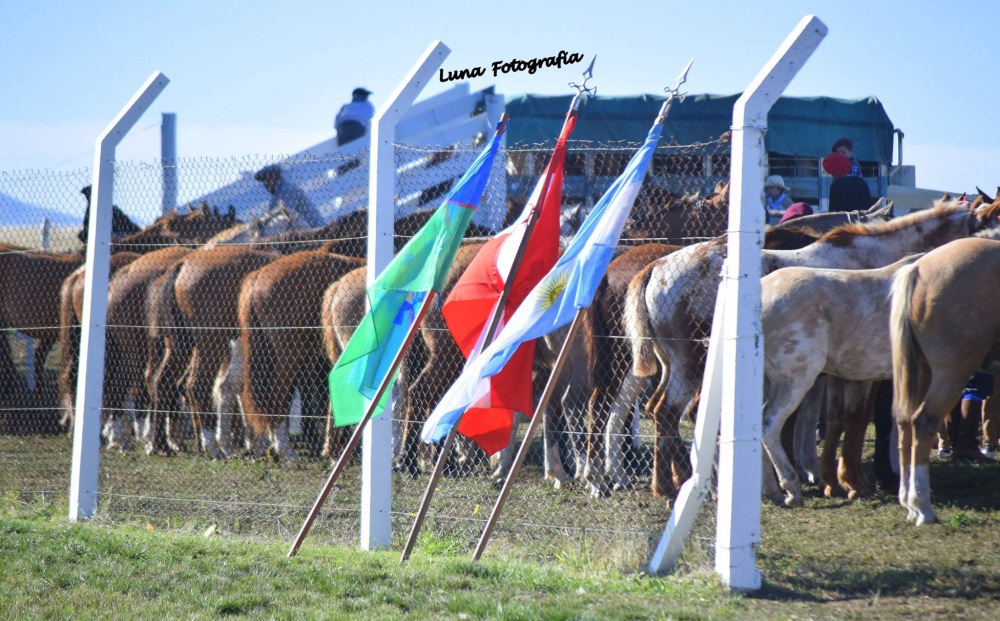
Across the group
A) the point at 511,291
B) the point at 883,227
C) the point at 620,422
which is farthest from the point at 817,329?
the point at 511,291

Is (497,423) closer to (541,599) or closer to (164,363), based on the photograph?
(541,599)

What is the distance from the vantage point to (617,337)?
6.51 metres

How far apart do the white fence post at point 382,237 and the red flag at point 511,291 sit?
0.60 m

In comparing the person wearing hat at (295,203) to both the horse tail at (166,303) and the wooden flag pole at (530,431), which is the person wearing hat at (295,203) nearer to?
the horse tail at (166,303)

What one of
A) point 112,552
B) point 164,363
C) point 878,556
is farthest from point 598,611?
point 164,363

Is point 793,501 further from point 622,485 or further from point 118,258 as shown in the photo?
point 118,258

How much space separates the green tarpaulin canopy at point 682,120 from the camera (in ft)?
48.2

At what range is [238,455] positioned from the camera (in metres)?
10.6

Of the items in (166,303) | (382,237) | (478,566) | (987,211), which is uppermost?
(987,211)

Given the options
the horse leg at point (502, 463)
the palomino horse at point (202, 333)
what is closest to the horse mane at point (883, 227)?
the horse leg at point (502, 463)

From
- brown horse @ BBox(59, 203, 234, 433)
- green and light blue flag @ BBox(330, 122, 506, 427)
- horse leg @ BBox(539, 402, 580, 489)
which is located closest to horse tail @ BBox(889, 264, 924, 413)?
horse leg @ BBox(539, 402, 580, 489)

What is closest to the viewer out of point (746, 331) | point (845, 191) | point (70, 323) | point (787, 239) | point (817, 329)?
point (746, 331)

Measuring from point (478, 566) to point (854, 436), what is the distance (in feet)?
12.0

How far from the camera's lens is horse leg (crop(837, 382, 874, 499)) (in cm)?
790
